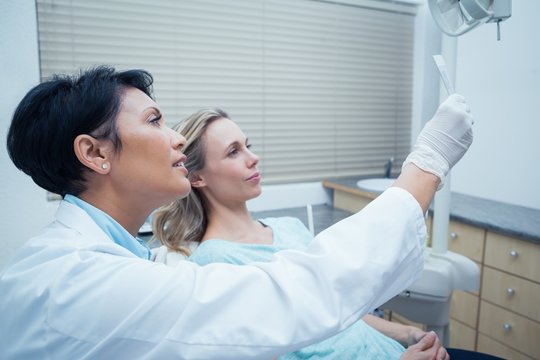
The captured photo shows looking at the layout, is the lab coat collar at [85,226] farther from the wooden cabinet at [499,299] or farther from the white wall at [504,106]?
the white wall at [504,106]

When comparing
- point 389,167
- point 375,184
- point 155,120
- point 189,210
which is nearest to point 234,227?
point 189,210

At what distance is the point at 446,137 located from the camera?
837 millimetres

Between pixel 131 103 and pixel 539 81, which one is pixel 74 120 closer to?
pixel 131 103

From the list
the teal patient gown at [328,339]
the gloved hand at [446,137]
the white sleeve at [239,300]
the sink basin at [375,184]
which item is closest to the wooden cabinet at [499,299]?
the sink basin at [375,184]

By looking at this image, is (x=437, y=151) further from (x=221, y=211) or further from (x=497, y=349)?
(x=497, y=349)

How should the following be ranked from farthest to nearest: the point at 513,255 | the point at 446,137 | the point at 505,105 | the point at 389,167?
the point at 389,167 < the point at 505,105 < the point at 513,255 < the point at 446,137

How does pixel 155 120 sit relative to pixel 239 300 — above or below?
above

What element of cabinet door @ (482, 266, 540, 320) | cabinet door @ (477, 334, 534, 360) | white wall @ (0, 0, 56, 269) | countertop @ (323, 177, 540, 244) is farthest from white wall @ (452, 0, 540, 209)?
white wall @ (0, 0, 56, 269)

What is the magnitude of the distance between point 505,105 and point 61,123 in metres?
2.26

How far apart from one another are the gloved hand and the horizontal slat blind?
164cm

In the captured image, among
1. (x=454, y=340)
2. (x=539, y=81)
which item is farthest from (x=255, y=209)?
(x=539, y=81)

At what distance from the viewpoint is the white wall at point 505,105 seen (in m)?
2.06

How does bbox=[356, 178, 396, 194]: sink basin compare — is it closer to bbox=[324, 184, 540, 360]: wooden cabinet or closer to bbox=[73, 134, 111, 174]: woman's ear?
bbox=[324, 184, 540, 360]: wooden cabinet

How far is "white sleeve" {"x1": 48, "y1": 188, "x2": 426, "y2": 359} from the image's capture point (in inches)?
23.0
